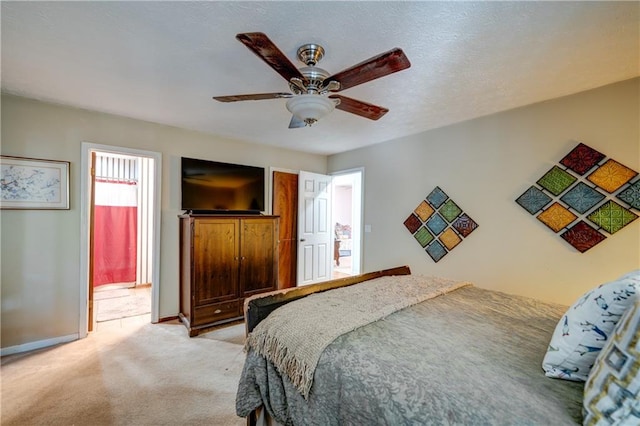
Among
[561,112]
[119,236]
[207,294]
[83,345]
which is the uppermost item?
[561,112]

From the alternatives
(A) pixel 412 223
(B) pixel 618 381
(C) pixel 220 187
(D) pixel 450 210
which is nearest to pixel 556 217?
(D) pixel 450 210

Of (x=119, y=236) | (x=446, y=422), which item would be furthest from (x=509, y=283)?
(x=119, y=236)

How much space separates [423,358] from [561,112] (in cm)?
268

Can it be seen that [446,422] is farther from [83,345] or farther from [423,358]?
[83,345]

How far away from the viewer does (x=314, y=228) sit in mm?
4602

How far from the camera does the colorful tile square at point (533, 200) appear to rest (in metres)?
2.51

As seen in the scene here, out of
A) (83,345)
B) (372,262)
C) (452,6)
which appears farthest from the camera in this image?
(372,262)

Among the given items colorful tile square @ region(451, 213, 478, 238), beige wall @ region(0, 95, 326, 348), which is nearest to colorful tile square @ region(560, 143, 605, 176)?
colorful tile square @ region(451, 213, 478, 238)

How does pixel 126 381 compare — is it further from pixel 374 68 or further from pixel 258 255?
pixel 374 68

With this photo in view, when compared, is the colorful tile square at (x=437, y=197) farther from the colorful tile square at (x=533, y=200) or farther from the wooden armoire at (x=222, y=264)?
the wooden armoire at (x=222, y=264)

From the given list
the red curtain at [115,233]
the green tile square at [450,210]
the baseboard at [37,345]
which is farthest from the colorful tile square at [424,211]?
the red curtain at [115,233]

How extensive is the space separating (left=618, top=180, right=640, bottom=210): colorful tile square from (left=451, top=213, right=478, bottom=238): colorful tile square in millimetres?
1107

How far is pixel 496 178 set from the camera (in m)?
2.82

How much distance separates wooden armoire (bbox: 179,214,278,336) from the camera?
292cm
